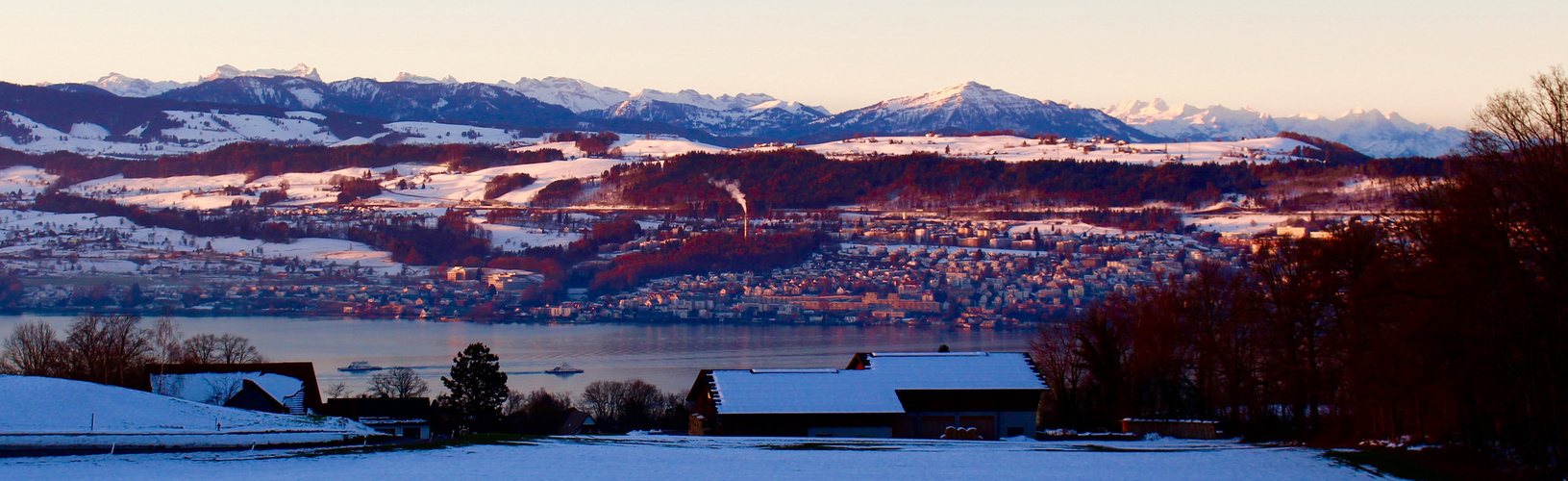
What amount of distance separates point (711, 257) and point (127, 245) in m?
50.8

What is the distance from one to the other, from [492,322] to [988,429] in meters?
58.2

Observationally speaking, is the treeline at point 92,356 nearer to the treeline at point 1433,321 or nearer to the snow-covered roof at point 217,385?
the snow-covered roof at point 217,385

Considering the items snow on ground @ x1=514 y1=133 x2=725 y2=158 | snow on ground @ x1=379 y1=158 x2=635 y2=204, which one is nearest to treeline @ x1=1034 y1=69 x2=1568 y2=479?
snow on ground @ x1=379 y1=158 x2=635 y2=204

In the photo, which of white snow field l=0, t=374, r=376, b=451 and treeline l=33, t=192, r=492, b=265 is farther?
treeline l=33, t=192, r=492, b=265

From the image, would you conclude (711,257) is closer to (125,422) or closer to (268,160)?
(125,422)

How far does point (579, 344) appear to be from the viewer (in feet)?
206

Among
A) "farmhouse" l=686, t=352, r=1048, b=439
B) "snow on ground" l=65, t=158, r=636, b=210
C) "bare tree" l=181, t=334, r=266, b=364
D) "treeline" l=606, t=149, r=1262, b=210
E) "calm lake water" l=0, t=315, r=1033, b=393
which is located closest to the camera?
"farmhouse" l=686, t=352, r=1048, b=439

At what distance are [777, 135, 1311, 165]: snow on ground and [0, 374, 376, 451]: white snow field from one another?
125 metres

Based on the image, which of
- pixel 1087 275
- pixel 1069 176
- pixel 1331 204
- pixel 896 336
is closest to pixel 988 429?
pixel 896 336

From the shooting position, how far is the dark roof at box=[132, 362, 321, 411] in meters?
25.4

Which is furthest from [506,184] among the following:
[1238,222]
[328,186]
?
[1238,222]

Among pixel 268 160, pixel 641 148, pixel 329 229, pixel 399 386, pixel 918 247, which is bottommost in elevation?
pixel 399 386

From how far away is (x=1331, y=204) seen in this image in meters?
112

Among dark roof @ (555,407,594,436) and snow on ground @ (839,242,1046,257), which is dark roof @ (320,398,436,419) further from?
snow on ground @ (839,242,1046,257)
